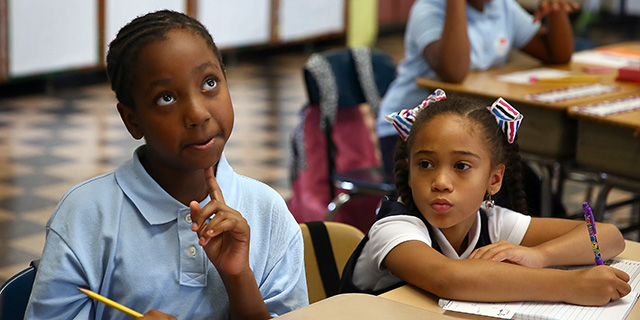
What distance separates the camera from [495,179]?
1592 millimetres

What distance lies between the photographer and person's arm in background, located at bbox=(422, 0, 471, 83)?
9.51 feet

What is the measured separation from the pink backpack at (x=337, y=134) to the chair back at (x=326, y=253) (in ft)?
3.90

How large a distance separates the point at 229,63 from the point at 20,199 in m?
4.10

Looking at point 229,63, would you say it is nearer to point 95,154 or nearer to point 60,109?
point 60,109

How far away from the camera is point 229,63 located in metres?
7.86

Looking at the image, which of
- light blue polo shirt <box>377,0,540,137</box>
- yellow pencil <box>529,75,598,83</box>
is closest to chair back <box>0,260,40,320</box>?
light blue polo shirt <box>377,0,540,137</box>

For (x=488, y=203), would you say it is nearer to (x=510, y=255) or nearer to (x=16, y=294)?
(x=510, y=255)

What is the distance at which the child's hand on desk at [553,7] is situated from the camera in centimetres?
334

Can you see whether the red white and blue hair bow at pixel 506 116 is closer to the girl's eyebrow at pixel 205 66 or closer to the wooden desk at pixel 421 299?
the wooden desk at pixel 421 299

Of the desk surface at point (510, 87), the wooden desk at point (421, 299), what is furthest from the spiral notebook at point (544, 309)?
the desk surface at point (510, 87)

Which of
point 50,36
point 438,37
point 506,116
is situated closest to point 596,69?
point 438,37

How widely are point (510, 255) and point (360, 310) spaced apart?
0.35 metres

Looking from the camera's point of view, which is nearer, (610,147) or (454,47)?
(610,147)

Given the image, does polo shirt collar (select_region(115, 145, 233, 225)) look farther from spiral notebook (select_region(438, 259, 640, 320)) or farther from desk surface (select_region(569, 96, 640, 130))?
desk surface (select_region(569, 96, 640, 130))
